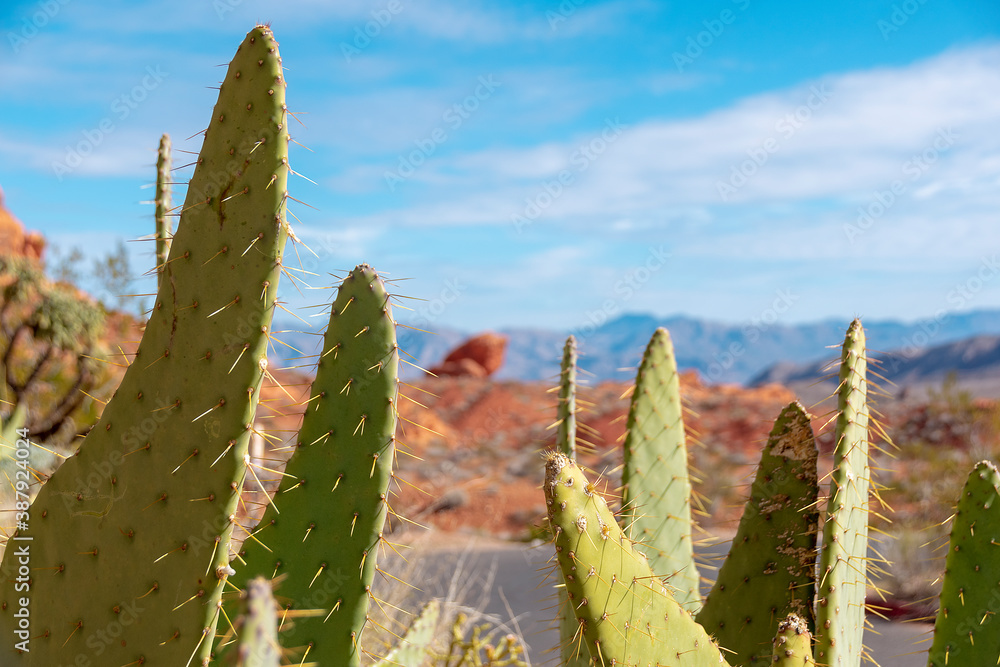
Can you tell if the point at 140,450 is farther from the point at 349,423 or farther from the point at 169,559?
the point at 349,423

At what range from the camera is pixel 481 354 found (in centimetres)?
3709

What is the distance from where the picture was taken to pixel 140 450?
157cm

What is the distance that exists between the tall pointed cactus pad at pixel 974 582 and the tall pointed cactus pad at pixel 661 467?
79 cm

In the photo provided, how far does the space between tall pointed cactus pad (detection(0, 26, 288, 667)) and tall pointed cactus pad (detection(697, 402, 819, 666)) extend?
1618 millimetres

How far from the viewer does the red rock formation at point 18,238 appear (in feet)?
87.7

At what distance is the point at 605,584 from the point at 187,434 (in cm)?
91

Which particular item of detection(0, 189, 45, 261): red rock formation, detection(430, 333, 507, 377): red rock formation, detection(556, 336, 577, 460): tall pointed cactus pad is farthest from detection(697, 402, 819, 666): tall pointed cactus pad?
detection(430, 333, 507, 377): red rock formation

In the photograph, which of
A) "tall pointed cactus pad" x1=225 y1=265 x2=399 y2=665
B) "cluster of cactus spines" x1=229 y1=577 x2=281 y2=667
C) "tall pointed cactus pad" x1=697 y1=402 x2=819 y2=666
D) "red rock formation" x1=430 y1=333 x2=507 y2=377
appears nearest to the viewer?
"cluster of cactus spines" x1=229 y1=577 x2=281 y2=667

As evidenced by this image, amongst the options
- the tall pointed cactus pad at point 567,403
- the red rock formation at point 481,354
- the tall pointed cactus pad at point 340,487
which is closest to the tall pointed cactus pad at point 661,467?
the tall pointed cactus pad at point 567,403

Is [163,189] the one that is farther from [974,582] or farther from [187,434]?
[974,582]

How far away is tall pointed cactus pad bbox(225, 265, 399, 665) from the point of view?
5.46ft

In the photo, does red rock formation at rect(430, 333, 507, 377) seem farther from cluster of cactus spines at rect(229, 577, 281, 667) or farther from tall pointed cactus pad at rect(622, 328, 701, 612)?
cluster of cactus spines at rect(229, 577, 281, 667)

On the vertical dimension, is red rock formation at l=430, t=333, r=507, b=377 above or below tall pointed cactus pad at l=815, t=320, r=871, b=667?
above

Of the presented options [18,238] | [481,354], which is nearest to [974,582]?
[18,238]
